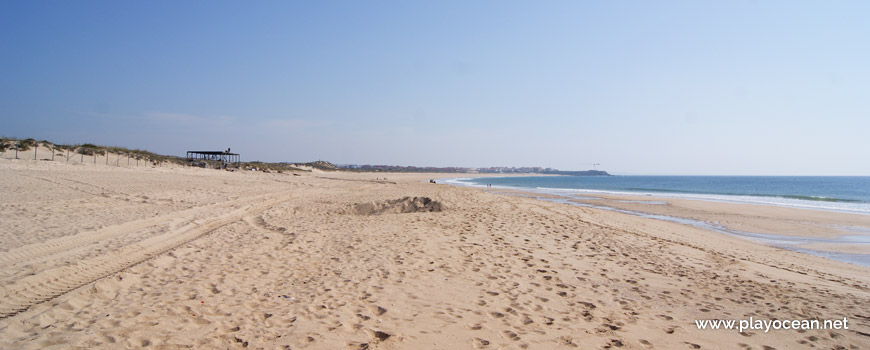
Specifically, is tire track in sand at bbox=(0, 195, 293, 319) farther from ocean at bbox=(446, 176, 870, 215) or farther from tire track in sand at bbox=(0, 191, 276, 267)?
ocean at bbox=(446, 176, 870, 215)

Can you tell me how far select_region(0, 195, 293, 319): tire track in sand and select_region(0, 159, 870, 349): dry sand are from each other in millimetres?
27

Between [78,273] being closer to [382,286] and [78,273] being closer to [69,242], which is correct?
[69,242]

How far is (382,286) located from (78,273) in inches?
167

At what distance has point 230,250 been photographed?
743 cm

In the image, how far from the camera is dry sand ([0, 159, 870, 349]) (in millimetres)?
4008

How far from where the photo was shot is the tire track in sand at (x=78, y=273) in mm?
4488

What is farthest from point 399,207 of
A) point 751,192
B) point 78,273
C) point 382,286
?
point 751,192

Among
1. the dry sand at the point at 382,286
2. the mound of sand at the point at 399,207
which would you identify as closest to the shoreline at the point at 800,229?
the dry sand at the point at 382,286

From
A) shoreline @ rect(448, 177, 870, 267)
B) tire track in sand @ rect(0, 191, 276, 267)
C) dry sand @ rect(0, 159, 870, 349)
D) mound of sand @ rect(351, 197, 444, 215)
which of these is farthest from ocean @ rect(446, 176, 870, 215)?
tire track in sand @ rect(0, 191, 276, 267)

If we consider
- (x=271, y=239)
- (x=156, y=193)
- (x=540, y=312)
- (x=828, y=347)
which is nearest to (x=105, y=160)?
(x=156, y=193)

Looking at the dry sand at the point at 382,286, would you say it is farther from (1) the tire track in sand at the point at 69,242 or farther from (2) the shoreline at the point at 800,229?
(2) the shoreline at the point at 800,229

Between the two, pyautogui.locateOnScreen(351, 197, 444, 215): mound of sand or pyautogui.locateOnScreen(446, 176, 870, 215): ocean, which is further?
pyautogui.locateOnScreen(446, 176, 870, 215): ocean

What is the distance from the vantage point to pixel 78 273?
18.1 feet

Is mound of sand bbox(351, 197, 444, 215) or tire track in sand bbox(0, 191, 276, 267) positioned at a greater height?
mound of sand bbox(351, 197, 444, 215)
